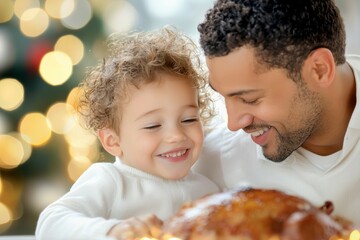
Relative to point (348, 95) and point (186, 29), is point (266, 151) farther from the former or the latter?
point (186, 29)

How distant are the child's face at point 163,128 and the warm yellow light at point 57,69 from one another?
0.40m

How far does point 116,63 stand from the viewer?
0.64 m

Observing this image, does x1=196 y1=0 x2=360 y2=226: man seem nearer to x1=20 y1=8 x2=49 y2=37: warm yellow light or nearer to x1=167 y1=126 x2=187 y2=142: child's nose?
x1=167 y1=126 x2=187 y2=142: child's nose

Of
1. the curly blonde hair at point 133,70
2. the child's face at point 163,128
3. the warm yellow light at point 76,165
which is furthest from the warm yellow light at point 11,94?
the child's face at point 163,128

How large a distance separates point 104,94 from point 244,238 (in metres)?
0.28

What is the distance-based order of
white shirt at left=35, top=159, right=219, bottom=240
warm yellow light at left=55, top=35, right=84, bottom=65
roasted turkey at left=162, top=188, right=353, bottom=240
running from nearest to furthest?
roasted turkey at left=162, top=188, right=353, bottom=240
white shirt at left=35, top=159, right=219, bottom=240
warm yellow light at left=55, top=35, right=84, bottom=65

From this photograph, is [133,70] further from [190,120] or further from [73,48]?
[73,48]

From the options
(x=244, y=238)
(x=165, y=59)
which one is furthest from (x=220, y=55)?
(x=244, y=238)

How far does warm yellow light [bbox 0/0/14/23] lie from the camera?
1.03m

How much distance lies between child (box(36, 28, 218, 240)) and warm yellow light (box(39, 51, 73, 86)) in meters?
0.35

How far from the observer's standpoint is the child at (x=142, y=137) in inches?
22.6

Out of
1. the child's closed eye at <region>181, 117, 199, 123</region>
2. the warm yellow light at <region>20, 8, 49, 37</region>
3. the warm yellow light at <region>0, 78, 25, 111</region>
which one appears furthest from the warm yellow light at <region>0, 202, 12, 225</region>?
the child's closed eye at <region>181, 117, 199, 123</region>

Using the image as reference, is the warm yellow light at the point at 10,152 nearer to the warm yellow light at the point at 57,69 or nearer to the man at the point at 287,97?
the warm yellow light at the point at 57,69

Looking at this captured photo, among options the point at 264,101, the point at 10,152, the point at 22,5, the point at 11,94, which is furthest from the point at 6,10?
the point at 264,101
